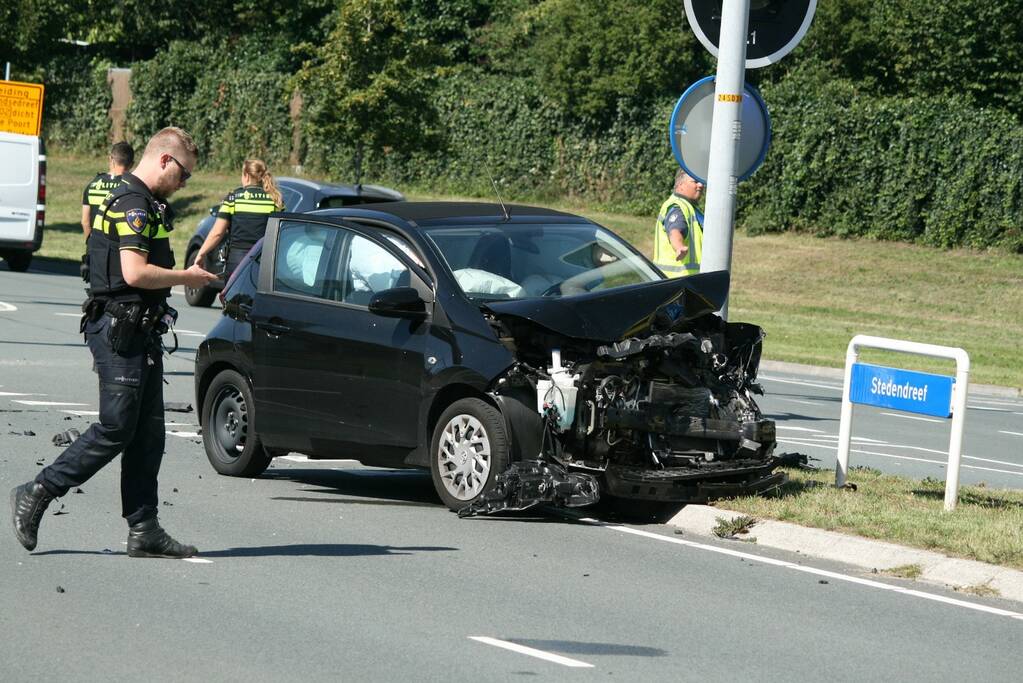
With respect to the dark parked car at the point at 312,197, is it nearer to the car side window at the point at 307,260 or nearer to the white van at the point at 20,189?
the white van at the point at 20,189

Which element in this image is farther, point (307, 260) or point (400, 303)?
point (307, 260)

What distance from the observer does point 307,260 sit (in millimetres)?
9984

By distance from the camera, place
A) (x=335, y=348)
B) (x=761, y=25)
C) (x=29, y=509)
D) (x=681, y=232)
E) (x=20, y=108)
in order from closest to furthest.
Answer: (x=29, y=509) → (x=335, y=348) → (x=761, y=25) → (x=681, y=232) → (x=20, y=108)

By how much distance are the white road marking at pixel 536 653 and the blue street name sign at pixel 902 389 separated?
12.1 ft

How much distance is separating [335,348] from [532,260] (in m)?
1.24

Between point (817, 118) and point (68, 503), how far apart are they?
27.3 meters

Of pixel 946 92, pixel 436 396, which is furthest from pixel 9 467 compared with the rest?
pixel 946 92

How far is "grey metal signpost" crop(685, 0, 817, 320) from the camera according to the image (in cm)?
1071

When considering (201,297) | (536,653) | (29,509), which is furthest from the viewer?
(201,297)

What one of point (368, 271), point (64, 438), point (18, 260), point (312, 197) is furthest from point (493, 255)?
point (18, 260)

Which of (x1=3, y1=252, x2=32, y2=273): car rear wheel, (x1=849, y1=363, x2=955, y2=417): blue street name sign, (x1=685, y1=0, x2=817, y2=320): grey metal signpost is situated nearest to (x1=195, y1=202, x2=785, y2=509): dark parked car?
(x1=849, y1=363, x2=955, y2=417): blue street name sign

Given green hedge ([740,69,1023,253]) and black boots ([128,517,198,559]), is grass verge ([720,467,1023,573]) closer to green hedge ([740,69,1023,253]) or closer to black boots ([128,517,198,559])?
black boots ([128,517,198,559])

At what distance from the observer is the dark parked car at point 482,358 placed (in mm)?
8773

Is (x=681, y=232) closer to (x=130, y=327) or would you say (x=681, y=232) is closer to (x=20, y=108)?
(x=130, y=327)
